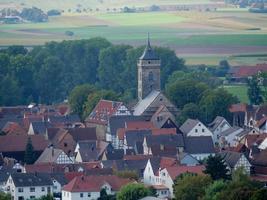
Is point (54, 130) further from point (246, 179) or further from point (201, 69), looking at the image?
point (201, 69)

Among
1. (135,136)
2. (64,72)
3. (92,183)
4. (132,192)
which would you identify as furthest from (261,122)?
(64,72)

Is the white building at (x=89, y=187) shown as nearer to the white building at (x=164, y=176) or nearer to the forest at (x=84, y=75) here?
A: the white building at (x=164, y=176)

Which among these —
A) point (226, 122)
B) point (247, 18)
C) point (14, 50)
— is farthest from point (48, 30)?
point (226, 122)

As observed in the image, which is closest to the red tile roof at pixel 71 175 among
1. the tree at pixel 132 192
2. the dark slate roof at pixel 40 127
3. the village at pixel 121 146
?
the village at pixel 121 146

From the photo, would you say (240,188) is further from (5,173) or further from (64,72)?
(64,72)

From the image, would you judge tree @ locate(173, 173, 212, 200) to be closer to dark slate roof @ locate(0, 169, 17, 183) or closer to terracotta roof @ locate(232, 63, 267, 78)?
dark slate roof @ locate(0, 169, 17, 183)
